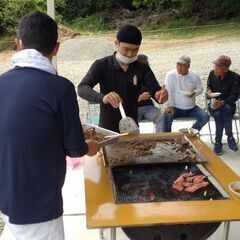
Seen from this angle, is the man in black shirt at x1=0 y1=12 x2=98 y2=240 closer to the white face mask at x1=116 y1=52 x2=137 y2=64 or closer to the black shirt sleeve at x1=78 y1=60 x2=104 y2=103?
the black shirt sleeve at x1=78 y1=60 x2=104 y2=103

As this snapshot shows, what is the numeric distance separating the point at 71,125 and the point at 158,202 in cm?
76

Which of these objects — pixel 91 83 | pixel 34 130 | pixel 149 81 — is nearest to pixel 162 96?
pixel 149 81

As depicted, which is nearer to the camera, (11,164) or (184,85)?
(11,164)

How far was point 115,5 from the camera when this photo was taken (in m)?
27.0

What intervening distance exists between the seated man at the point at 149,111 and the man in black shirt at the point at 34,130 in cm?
321

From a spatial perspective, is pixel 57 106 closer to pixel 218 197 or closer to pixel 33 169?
pixel 33 169

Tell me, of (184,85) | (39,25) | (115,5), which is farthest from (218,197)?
(115,5)

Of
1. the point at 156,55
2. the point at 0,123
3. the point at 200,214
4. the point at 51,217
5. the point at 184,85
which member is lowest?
the point at 156,55

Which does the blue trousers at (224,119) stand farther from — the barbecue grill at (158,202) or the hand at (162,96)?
the barbecue grill at (158,202)

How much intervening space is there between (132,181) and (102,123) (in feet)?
3.15

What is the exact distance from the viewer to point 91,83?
3332mm

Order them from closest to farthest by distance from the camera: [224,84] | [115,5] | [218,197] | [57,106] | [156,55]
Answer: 1. [57,106]
2. [218,197]
3. [224,84]
4. [156,55]
5. [115,5]

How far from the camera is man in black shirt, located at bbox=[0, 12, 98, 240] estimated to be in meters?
1.80

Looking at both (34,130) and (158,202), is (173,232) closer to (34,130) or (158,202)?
(158,202)
